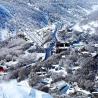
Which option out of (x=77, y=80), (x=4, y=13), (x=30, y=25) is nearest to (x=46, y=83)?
(x=77, y=80)

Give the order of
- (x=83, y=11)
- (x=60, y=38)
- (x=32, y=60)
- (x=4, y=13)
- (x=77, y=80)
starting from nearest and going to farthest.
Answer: (x=77, y=80), (x=32, y=60), (x=60, y=38), (x=4, y=13), (x=83, y=11)

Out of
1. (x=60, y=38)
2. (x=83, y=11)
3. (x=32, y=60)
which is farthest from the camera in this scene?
(x=83, y=11)

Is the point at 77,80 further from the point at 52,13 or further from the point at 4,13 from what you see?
the point at 52,13

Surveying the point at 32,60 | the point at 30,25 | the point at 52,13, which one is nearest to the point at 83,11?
the point at 52,13

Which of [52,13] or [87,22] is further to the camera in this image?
[52,13]

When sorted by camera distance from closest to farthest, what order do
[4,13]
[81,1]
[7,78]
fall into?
[7,78]
[4,13]
[81,1]

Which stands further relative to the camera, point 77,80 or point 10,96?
point 77,80

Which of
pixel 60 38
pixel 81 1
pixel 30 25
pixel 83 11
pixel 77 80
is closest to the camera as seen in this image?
pixel 77 80

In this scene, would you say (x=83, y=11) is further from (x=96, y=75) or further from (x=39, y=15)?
(x=96, y=75)
